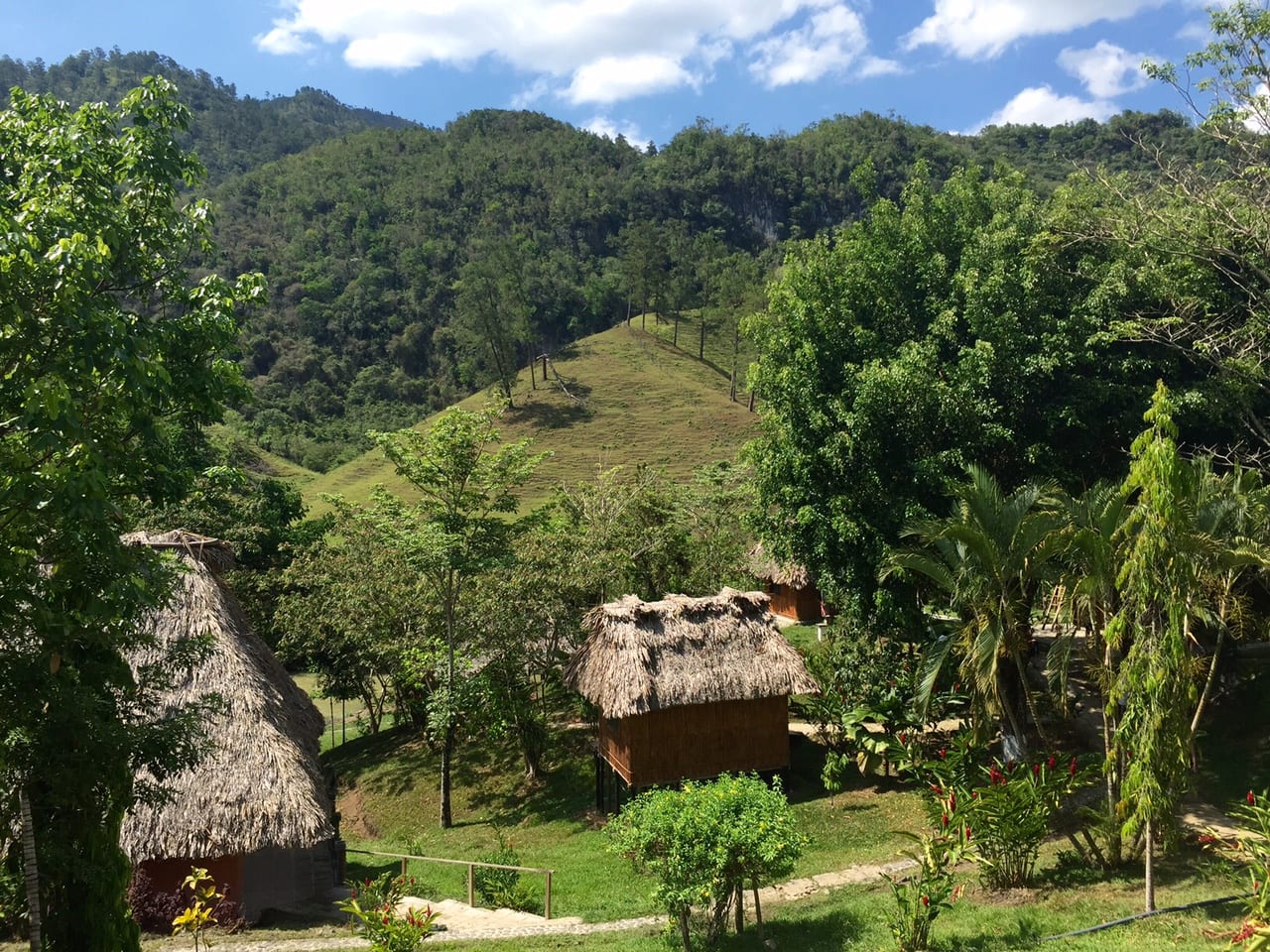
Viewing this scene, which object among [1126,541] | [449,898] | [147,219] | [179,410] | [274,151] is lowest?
[449,898]

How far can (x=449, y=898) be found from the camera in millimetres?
13336

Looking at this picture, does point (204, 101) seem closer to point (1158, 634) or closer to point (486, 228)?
point (486, 228)

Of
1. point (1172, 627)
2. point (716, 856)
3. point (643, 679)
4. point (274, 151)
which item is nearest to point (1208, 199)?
point (1172, 627)

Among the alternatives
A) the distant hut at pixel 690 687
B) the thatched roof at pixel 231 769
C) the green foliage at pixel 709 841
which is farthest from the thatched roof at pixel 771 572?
the green foliage at pixel 709 841

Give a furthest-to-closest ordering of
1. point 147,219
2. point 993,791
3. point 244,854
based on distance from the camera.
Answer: point 244,854
point 993,791
point 147,219

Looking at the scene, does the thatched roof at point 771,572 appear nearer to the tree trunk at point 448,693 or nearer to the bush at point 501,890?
the tree trunk at point 448,693

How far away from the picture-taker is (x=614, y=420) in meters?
64.8

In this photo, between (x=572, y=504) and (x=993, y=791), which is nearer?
(x=993, y=791)

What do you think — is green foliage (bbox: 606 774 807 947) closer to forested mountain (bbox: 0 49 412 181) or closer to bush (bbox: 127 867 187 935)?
bush (bbox: 127 867 187 935)

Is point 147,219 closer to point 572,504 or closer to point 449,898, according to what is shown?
point 449,898

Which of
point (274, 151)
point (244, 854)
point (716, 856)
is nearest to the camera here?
point (716, 856)

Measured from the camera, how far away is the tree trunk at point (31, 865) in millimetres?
7102

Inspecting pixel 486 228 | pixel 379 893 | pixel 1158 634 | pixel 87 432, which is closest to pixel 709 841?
pixel 379 893

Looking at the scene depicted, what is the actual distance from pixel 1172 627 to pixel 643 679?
9.31 meters
